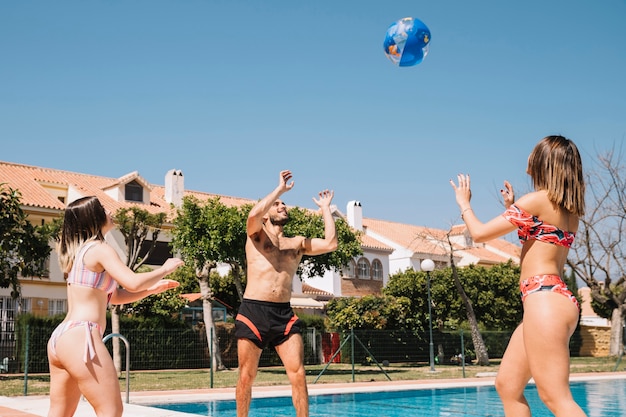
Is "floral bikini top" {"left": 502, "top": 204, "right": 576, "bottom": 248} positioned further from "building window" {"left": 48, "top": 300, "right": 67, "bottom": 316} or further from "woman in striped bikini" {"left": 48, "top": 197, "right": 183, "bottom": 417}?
"building window" {"left": 48, "top": 300, "right": 67, "bottom": 316}

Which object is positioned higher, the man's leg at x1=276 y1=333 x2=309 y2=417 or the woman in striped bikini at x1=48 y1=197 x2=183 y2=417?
the woman in striped bikini at x1=48 y1=197 x2=183 y2=417

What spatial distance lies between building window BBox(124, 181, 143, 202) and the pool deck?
22.7m

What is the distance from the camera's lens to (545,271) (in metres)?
4.04

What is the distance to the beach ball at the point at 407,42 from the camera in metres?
8.62

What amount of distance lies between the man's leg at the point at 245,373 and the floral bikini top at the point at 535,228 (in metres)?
3.16

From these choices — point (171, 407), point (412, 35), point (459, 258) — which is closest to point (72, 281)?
point (412, 35)

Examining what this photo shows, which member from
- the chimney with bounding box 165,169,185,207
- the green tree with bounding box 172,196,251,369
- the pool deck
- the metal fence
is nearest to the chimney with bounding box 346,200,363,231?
the chimney with bounding box 165,169,185,207

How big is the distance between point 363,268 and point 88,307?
42.9 metres

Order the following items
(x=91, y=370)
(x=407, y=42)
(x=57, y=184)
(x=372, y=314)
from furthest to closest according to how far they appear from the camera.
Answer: (x=57, y=184) → (x=372, y=314) → (x=407, y=42) → (x=91, y=370)

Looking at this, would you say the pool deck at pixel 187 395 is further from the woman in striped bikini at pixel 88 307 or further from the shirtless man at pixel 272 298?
the woman in striped bikini at pixel 88 307

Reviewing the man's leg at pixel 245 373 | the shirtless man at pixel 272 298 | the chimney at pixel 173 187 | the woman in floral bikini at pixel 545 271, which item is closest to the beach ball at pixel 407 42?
the shirtless man at pixel 272 298

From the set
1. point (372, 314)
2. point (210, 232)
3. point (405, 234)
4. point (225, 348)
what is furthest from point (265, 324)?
point (405, 234)

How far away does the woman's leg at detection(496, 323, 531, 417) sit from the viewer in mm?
4180

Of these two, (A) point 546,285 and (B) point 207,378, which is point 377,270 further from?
(A) point 546,285
